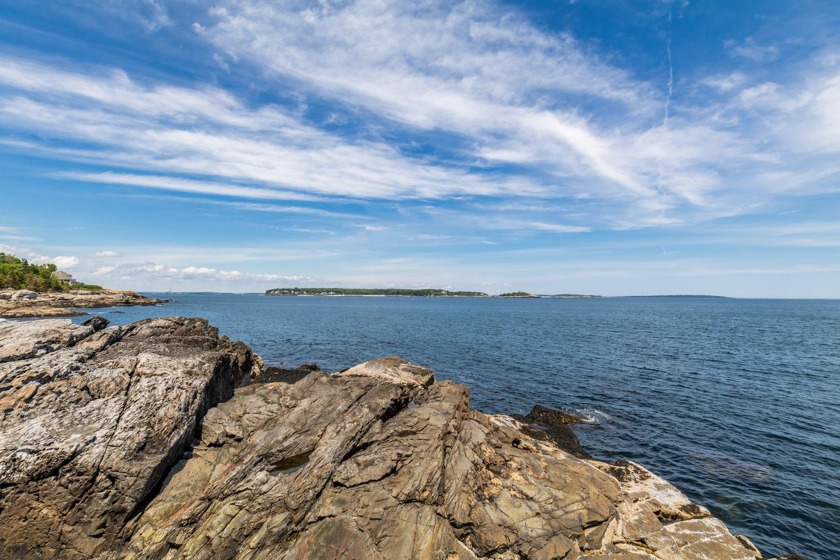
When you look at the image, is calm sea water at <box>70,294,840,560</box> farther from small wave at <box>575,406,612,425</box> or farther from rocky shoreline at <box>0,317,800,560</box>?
rocky shoreline at <box>0,317,800,560</box>

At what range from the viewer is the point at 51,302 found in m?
109

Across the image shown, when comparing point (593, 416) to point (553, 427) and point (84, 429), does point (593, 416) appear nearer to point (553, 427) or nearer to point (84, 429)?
point (553, 427)

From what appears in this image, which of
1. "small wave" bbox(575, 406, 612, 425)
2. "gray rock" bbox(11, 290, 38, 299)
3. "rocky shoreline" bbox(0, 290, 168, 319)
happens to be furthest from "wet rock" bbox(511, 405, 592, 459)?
"gray rock" bbox(11, 290, 38, 299)

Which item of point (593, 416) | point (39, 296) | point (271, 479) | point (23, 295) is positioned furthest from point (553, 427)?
point (39, 296)

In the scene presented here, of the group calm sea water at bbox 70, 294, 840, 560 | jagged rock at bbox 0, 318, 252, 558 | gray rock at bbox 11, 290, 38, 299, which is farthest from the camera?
gray rock at bbox 11, 290, 38, 299

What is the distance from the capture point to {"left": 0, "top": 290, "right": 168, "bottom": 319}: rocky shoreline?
273 feet

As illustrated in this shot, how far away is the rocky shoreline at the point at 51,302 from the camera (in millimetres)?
83062

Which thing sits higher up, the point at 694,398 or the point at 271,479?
the point at 271,479

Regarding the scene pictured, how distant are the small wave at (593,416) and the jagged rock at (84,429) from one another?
27456mm

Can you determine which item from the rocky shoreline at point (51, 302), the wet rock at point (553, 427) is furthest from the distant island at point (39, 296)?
the wet rock at point (553, 427)

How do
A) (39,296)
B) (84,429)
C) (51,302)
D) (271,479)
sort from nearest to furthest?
(84,429) < (271,479) < (51,302) < (39,296)

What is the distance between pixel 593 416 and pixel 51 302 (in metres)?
145

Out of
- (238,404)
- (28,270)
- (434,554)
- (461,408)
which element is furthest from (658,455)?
(28,270)

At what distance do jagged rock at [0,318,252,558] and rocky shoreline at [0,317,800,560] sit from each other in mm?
58
